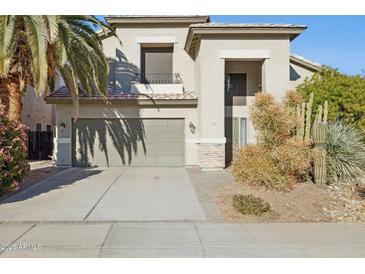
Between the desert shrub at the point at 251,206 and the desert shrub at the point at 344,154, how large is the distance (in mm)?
4003

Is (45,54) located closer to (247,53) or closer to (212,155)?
(212,155)

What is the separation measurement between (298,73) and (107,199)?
43.3ft

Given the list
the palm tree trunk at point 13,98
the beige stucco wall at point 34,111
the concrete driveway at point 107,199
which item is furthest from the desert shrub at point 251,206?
the beige stucco wall at point 34,111

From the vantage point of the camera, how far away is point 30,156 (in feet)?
68.8

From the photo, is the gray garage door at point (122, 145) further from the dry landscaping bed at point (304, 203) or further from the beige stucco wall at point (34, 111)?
the beige stucco wall at point (34, 111)

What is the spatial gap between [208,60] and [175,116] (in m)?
3.44

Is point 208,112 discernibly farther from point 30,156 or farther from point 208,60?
point 30,156

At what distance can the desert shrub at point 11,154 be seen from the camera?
31.9 feet

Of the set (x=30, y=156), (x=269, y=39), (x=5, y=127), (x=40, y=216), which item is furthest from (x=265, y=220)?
(x=30, y=156)

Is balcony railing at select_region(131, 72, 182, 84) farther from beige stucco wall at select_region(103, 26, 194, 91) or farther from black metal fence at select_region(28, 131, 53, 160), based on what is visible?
black metal fence at select_region(28, 131, 53, 160)

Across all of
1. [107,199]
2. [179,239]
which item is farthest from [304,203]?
[107,199]

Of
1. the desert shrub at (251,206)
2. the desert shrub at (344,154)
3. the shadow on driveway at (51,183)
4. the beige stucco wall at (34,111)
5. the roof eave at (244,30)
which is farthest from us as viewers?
the beige stucco wall at (34,111)

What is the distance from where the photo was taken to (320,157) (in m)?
11.2

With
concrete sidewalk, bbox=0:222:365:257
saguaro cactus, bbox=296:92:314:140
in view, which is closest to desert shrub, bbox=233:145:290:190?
saguaro cactus, bbox=296:92:314:140
